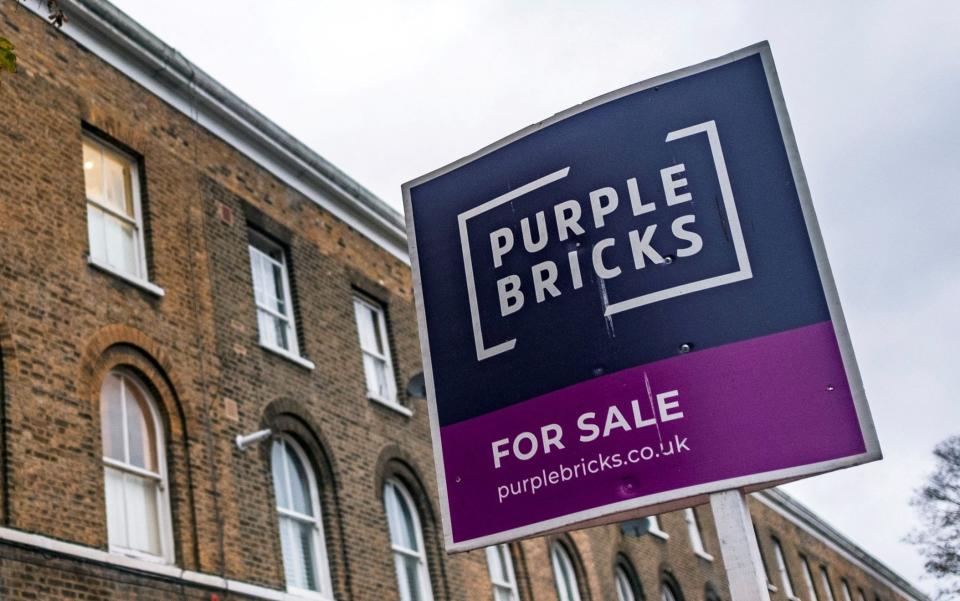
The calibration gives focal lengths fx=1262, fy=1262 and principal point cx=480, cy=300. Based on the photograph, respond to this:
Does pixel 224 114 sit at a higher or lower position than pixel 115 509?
higher

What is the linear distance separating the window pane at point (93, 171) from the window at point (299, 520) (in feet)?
12.7

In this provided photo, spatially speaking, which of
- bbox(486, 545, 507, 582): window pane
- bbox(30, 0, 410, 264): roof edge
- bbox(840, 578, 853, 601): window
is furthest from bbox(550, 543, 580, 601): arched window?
bbox(840, 578, 853, 601): window

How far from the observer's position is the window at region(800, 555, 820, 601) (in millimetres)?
37612

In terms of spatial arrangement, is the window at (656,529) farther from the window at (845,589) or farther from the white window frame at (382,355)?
the window at (845,589)

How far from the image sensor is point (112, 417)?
44.1 feet

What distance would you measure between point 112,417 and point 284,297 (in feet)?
15.0

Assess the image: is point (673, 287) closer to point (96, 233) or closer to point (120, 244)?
point (96, 233)

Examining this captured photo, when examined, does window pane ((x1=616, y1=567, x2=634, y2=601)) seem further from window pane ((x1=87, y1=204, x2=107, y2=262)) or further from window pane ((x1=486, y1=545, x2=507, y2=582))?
window pane ((x1=87, y1=204, x2=107, y2=262))

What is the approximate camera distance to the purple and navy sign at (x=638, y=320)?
15.4 feet

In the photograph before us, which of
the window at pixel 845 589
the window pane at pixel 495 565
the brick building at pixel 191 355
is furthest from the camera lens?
the window at pixel 845 589

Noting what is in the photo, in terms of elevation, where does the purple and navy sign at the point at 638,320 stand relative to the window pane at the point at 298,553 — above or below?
below

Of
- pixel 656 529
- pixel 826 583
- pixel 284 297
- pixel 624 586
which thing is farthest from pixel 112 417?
pixel 826 583

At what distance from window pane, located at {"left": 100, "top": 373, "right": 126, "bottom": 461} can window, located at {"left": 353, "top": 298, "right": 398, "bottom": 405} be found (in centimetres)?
547

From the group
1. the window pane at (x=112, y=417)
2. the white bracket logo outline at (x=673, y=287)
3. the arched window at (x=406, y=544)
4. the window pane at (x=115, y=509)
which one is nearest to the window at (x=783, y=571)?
the arched window at (x=406, y=544)
